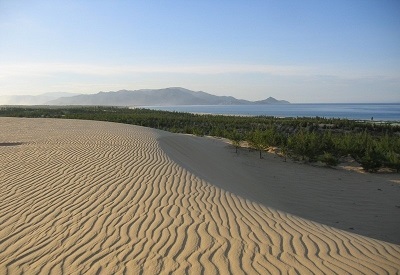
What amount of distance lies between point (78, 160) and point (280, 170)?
8.51 metres

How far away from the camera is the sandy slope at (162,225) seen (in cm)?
383

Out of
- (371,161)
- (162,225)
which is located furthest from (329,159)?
(162,225)

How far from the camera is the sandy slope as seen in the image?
3.83 meters

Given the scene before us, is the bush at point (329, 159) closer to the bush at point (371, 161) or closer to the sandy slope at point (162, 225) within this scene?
the bush at point (371, 161)

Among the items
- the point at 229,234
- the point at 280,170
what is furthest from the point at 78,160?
the point at 280,170

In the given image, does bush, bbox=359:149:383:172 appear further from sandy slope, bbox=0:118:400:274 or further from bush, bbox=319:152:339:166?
sandy slope, bbox=0:118:400:274

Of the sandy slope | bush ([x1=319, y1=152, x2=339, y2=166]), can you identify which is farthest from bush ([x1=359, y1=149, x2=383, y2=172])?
the sandy slope

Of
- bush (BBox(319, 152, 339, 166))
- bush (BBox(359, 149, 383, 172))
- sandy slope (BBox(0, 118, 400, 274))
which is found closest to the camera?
sandy slope (BBox(0, 118, 400, 274))

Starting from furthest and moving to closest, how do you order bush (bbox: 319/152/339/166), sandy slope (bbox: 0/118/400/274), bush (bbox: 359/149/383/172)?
1. bush (bbox: 319/152/339/166)
2. bush (bbox: 359/149/383/172)
3. sandy slope (bbox: 0/118/400/274)

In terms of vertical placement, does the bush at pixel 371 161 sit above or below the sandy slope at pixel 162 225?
below

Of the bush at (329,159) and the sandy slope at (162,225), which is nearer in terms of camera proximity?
the sandy slope at (162,225)

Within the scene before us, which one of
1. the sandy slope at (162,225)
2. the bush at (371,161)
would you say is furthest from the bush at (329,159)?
the sandy slope at (162,225)

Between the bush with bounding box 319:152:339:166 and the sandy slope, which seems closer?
the sandy slope

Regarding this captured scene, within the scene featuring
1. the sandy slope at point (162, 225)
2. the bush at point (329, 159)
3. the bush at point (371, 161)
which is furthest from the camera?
the bush at point (329, 159)
